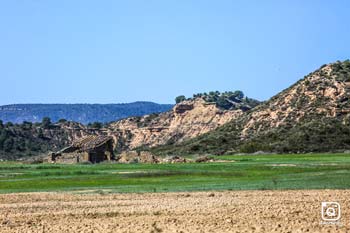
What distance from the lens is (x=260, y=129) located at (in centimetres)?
9894

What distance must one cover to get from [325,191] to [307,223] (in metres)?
11.3

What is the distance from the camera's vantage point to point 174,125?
139 m

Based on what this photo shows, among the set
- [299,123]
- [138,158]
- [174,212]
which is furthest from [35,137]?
[174,212]

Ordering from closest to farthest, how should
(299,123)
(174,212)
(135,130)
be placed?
(174,212) → (299,123) → (135,130)

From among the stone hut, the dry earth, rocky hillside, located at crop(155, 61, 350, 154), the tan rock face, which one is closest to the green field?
the dry earth

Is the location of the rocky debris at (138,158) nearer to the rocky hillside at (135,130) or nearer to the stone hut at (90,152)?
the stone hut at (90,152)

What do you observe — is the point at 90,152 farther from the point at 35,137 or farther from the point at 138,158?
the point at 35,137

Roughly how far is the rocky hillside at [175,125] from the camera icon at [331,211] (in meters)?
102

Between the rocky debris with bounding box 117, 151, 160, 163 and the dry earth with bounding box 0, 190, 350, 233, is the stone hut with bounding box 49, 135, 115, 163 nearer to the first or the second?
the rocky debris with bounding box 117, 151, 160, 163

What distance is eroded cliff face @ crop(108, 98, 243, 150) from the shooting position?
439 feet

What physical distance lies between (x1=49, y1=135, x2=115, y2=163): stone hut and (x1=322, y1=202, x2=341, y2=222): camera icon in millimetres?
57076

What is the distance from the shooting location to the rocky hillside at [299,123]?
3406 inches

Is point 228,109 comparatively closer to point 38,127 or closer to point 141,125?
point 141,125

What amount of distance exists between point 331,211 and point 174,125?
4505 inches
